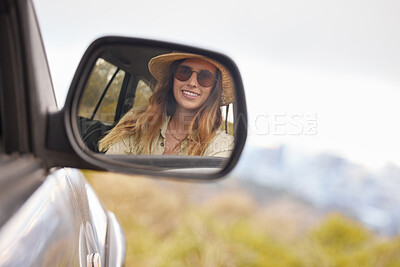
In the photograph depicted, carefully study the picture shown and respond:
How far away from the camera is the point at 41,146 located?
41.7 inches

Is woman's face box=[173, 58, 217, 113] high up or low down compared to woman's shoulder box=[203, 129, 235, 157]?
up

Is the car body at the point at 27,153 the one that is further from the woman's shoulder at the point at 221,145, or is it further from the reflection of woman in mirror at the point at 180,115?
the woman's shoulder at the point at 221,145

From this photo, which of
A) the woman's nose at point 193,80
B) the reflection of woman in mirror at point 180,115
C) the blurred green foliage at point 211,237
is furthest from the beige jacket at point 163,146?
the blurred green foliage at point 211,237

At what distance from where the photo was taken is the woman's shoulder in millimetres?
1411

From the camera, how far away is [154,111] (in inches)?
50.8

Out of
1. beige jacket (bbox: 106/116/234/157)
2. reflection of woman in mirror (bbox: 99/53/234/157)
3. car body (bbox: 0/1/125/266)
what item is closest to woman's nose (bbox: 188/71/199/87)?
reflection of woman in mirror (bbox: 99/53/234/157)

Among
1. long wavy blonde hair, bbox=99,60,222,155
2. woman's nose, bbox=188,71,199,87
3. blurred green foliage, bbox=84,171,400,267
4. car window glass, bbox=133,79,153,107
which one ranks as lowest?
blurred green foliage, bbox=84,171,400,267

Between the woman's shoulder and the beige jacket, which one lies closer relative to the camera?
the beige jacket

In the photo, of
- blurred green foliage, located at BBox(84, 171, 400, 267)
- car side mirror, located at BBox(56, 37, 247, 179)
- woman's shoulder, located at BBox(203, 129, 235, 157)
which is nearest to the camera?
car side mirror, located at BBox(56, 37, 247, 179)

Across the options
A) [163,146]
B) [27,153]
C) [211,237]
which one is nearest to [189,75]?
[163,146]

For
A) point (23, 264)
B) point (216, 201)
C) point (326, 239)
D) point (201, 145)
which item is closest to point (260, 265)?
point (326, 239)

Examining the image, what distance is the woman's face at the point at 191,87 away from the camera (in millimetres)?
1353

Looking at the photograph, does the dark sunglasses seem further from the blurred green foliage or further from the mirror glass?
the blurred green foliage

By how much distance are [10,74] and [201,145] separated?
0.60 m
